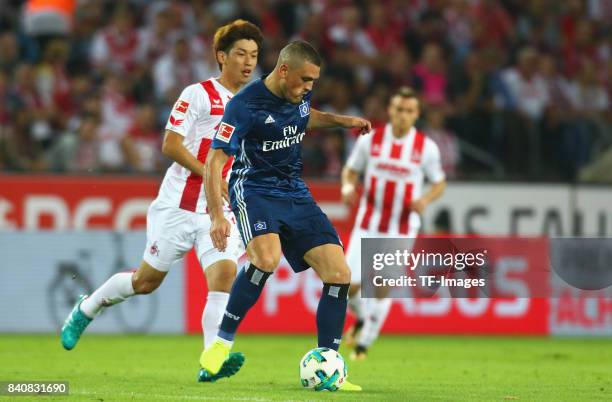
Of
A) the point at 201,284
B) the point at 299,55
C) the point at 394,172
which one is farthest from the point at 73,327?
the point at 201,284

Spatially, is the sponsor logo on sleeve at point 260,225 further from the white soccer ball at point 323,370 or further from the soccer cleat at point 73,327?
the soccer cleat at point 73,327

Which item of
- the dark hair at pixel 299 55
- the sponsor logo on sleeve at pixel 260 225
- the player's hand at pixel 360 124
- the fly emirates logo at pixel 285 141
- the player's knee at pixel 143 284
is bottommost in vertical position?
the player's knee at pixel 143 284

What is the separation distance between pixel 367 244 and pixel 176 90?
8.29 meters

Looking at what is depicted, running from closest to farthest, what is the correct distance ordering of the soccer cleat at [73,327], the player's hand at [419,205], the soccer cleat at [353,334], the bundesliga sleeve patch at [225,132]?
the bundesliga sleeve patch at [225,132], the soccer cleat at [73,327], the player's hand at [419,205], the soccer cleat at [353,334]

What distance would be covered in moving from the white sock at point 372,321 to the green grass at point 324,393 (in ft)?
0.73

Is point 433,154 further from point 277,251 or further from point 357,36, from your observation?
point 357,36

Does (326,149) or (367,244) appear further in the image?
(326,149)

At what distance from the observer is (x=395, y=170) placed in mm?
12125

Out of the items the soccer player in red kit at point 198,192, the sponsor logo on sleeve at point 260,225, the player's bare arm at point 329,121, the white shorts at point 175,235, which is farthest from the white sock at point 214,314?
the player's bare arm at point 329,121

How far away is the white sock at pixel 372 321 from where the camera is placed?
11.4 m

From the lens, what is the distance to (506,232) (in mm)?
16016

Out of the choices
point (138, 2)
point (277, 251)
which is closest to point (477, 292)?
point (277, 251)

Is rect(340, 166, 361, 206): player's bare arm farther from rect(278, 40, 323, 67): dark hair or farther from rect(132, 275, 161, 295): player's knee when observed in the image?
rect(278, 40, 323, 67): dark hair

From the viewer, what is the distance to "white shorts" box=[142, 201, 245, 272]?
8.63 meters
